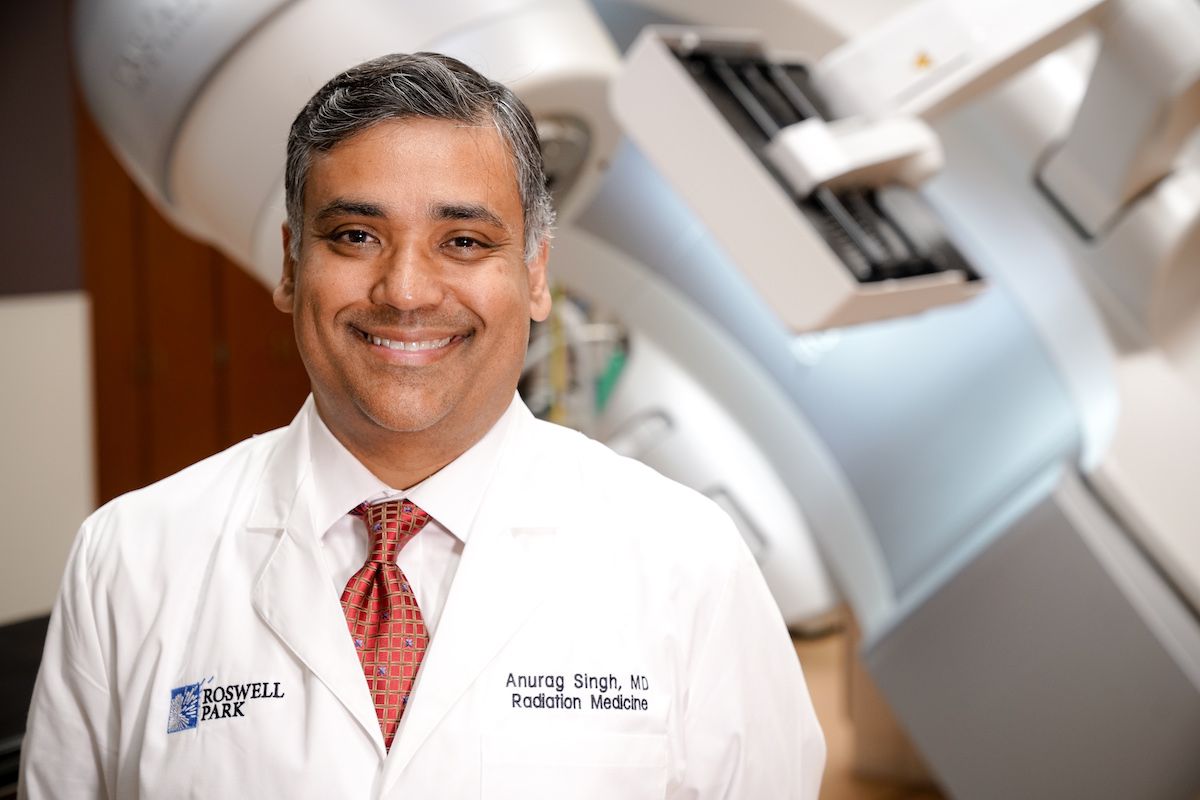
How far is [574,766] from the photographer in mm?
857

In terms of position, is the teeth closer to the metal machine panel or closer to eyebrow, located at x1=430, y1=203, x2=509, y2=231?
eyebrow, located at x1=430, y1=203, x2=509, y2=231

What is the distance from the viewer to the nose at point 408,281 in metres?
0.81

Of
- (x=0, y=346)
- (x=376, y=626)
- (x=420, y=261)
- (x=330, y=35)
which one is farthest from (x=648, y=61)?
(x=0, y=346)

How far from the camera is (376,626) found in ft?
2.88

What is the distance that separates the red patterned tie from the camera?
0.86m

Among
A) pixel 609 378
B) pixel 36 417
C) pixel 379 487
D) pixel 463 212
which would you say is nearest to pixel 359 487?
pixel 379 487

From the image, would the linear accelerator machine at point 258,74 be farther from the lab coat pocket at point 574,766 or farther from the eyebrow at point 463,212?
the lab coat pocket at point 574,766

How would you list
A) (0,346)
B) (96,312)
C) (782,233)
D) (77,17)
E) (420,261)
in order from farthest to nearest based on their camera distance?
(96,312), (0,346), (77,17), (782,233), (420,261)

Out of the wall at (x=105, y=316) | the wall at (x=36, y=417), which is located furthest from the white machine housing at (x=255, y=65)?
the wall at (x=105, y=316)

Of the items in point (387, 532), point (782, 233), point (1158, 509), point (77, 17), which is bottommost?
point (1158, 509)

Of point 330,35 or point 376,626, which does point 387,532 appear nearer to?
point 376,626

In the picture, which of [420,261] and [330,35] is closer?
[420,261]

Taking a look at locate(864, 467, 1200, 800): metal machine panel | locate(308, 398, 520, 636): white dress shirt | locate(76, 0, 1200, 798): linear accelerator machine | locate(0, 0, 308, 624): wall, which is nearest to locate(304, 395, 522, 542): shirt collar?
locate(308, 398, 520, 636): white dress shirt

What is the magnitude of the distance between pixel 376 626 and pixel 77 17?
44.7 inches
